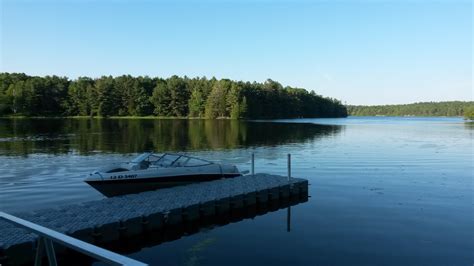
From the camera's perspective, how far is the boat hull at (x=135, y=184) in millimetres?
16094

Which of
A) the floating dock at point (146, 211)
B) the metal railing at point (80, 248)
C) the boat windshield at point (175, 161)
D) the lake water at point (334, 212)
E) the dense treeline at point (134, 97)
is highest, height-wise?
the dense treeline at point (134, 97)

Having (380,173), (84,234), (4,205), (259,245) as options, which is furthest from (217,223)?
(380,173)

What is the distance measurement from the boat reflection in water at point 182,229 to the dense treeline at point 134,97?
115837mm

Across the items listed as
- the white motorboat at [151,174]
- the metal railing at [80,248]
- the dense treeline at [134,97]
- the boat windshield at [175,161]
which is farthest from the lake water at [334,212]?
the dense treeline at [134,97]

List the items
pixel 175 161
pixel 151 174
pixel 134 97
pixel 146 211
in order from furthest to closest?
pixel 134 97 → pixel 175 161 → pixel 151 174 → pixel 146 211

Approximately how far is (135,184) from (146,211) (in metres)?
4.33

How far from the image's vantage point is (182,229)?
502 inches

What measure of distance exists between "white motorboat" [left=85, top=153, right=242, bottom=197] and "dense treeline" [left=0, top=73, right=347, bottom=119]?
113 m

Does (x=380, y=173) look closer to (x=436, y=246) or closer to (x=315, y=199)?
(x=315, y=199)

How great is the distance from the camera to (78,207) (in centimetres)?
1295

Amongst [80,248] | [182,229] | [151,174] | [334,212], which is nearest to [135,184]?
[151,174]

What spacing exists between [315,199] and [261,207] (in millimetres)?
2673

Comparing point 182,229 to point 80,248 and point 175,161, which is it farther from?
point 80,248

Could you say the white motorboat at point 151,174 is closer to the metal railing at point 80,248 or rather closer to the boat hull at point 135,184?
the boat hull at point 135,184
